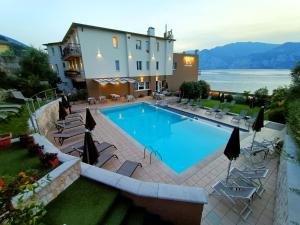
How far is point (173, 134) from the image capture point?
11.0m

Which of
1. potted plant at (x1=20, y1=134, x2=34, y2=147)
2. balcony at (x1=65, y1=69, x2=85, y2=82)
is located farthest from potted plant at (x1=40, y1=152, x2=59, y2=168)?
balcony at (x1=65, y1=69, x2=85, y2=82)

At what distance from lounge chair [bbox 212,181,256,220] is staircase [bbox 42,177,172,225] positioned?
209 centimetres

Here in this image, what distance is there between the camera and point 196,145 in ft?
30.7

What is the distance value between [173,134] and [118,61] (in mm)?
14176

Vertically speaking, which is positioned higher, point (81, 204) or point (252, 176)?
point (81, 204)

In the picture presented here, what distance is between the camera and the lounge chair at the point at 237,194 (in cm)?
431

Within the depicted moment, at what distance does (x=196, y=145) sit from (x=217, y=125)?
3.58 metres

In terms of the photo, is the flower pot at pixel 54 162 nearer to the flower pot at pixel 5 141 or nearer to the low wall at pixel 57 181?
the low wall at pixel 57 181

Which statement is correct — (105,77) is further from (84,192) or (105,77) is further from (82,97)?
(84,192)

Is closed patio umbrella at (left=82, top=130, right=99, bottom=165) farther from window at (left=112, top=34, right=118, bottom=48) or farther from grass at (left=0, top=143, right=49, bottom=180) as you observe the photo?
window at (left=112, top=34, right=118, bottom=48)

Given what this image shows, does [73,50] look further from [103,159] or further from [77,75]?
[103,159]

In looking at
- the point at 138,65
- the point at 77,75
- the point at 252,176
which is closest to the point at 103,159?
the point at 252,176

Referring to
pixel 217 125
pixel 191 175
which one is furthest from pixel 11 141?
pixel 217 125

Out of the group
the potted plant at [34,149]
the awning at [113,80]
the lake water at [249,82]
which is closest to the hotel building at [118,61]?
the awning at [113,80]
